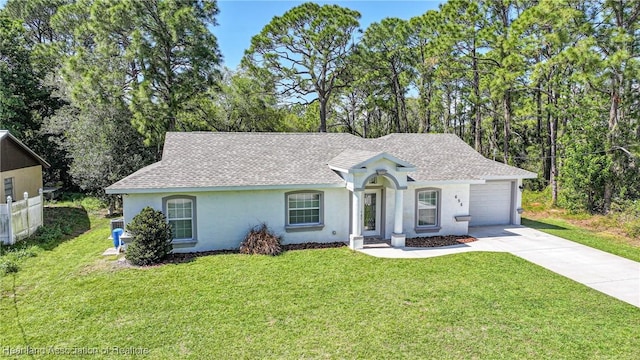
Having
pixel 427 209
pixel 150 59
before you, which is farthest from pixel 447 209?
pixel 150 59

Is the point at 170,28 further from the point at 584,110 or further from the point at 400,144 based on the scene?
the point at 584,110

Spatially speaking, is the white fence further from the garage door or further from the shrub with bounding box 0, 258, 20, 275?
the garage door

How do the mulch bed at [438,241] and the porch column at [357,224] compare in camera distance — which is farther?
the mulch bed at [438,241]

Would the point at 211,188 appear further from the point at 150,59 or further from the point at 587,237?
the point at 150,59

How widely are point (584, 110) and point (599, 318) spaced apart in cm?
1677

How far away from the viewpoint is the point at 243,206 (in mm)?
12859

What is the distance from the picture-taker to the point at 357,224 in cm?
1298

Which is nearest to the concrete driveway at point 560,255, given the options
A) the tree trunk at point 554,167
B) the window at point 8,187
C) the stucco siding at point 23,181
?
the tree trunk at point 554,167

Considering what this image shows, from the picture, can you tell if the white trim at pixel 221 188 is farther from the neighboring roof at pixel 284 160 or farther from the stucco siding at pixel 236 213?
the stucco siding at pixel 236 213

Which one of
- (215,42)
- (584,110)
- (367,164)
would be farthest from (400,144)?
(215,42)

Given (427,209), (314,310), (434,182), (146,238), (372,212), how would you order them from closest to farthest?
1. (314,310)
2. (146,238)
3. (434,182)
4. (372,212)
5. (427,209)

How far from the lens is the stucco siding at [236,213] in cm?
1213

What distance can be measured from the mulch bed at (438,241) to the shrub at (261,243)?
5027mm

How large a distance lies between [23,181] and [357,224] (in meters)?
16.8
